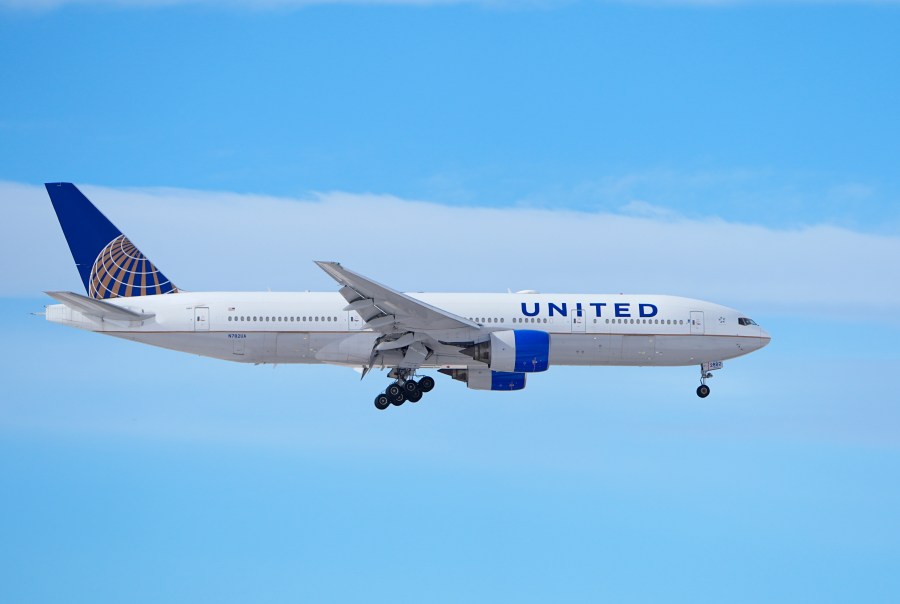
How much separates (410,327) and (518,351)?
367 cm

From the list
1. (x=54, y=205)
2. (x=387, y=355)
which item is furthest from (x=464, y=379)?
(x=54, y=205)

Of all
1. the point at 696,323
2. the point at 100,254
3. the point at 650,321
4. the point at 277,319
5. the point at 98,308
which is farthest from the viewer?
the point at 100,254

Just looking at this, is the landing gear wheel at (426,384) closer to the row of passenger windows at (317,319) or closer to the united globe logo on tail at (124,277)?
the row of passenger windows at (317,319)

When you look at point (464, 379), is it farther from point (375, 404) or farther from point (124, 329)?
point (124, 329)

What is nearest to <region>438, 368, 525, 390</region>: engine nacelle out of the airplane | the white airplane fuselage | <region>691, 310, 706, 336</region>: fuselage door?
the airplane

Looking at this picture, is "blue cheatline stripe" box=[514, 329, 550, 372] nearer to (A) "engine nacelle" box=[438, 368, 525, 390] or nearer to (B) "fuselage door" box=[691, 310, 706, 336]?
(A) "engine nacelle" box=[438, 368, 525, 390]

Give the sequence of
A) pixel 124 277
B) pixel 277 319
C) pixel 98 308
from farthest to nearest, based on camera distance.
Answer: pixel 124 277, pixel 277 319, pixel 98 308

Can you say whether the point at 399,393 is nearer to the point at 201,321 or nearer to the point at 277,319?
the point at 277,319

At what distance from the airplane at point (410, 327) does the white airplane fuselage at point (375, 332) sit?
0.12 feet

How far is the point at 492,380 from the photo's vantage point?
3731 cm

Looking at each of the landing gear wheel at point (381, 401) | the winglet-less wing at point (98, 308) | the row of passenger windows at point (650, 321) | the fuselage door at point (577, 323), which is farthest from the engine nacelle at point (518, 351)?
the winglet-less wing at point (98, 308)

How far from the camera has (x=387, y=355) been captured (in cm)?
3597

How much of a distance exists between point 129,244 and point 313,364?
8.69 meters

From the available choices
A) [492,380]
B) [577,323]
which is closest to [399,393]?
[492,380]
